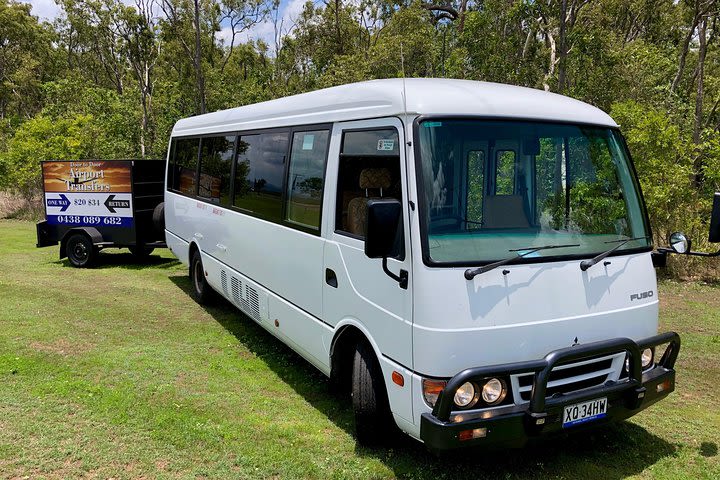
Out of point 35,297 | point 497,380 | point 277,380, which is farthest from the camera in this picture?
point 35,297

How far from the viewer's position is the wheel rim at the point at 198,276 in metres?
8.33

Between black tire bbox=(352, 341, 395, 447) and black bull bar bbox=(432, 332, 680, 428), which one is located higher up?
black bull bar bbox=(432, 332, 680, 428)

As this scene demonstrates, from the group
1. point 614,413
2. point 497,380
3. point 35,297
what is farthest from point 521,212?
point 35,297

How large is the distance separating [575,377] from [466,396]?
0.73m

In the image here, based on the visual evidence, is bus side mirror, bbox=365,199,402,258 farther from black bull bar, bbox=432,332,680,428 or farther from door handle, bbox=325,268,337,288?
door handle, bbox=325,268,337,288

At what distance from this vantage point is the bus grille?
131 inches

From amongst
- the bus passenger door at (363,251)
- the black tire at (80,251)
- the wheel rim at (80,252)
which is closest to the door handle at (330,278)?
the bus passenger door at (363,251)

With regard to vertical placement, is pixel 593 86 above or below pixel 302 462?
above

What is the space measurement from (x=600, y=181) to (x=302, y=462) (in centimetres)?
282

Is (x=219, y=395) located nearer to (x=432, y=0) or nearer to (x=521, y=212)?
(x=521, y=212)

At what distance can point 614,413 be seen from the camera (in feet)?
11.8

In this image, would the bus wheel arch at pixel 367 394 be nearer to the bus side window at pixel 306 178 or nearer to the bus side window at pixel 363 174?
→ the bus side window at pixel 363 174

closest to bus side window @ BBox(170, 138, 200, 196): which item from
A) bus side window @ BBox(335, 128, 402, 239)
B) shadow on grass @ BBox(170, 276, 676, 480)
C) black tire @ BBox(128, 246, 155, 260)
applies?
black tire @ BBox(128, 246, 155, 260)

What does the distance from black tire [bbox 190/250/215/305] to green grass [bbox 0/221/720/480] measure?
582 millimetres
